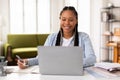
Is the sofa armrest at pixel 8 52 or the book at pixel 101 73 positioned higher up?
the book at pixel 101 73

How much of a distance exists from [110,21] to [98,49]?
36.6 inches

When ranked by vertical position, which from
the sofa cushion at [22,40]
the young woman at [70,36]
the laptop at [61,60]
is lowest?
the sofa cushion at [22,40]

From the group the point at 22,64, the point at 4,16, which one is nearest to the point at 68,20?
the point at 22,64

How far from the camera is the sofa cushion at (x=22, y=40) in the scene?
6165mm

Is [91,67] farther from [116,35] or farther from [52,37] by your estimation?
[116,35]

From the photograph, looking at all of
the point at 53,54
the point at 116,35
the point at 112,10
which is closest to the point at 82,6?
the point at 112,10

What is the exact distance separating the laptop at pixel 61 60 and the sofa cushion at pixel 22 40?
15.0ft

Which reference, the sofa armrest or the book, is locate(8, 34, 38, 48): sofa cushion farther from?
the book

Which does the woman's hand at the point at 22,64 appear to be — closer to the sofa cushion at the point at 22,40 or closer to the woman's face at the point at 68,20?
the woman's face at the point at 68,20

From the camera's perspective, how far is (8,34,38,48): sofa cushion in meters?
6.17

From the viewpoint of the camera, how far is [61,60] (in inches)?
65.4

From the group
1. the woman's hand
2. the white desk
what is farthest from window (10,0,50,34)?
the white desk

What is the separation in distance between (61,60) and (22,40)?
471 centimetres

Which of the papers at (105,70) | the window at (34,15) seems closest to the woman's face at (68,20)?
the papers at (105,70)
